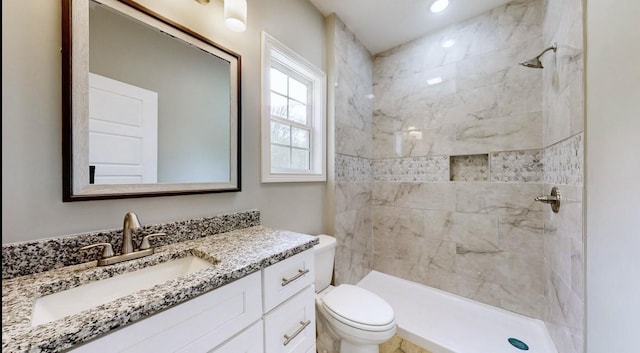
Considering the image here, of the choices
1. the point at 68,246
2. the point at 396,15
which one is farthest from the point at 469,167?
the point at 68,246

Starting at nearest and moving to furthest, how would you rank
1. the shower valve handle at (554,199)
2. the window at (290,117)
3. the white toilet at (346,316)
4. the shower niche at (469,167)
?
the white toilet at (346,316) → the shower valve handle at (554,199) → the window at (290,117) → the shower niche at (469,167)

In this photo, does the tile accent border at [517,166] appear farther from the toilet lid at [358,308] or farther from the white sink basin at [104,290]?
the white sink basin at [104,290]

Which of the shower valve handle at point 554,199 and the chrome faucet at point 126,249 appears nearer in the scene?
the chrome faucet at point 126,249

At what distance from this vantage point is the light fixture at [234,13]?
133 centimetres

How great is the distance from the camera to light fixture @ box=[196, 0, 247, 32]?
4.35 ft

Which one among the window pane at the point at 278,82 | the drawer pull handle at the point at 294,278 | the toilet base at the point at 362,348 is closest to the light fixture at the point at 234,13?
the window pane at the point at 278,82

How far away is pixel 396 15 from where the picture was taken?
217 cm

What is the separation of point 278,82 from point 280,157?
1.78 feet

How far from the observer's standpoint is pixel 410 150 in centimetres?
254

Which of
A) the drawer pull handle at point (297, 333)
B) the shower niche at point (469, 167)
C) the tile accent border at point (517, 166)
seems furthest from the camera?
the shower niche at point (469, 167)

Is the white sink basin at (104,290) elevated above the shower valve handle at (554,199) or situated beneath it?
situated beneath

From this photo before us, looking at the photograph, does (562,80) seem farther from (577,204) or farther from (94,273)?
(94,273)

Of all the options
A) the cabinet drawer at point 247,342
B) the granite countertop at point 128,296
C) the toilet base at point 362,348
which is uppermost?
the granite countertop at point 128,296

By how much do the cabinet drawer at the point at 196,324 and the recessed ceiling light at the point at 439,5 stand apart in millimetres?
2285
